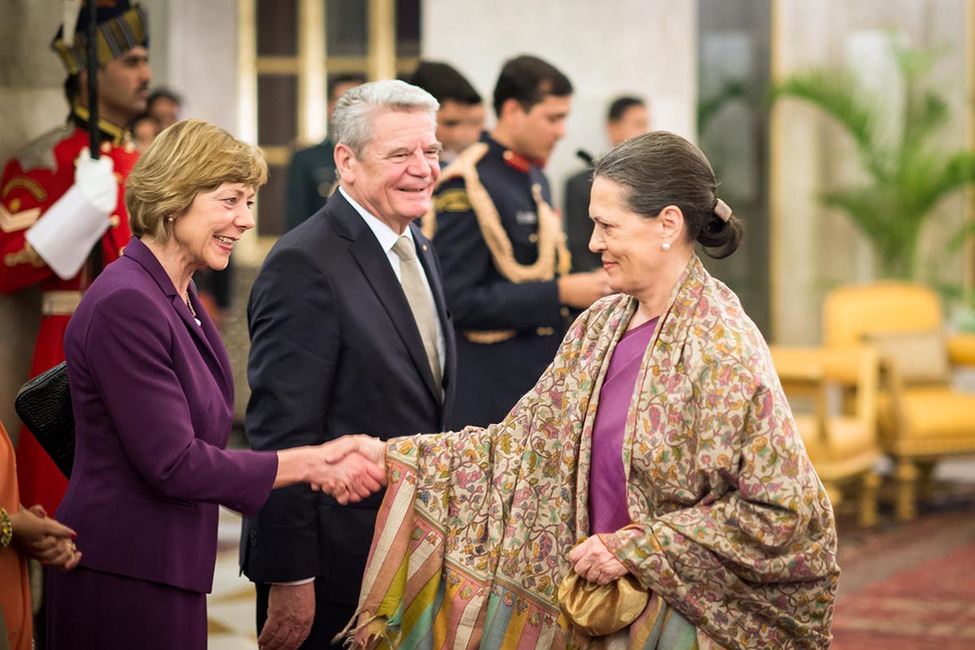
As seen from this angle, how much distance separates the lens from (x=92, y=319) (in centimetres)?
220

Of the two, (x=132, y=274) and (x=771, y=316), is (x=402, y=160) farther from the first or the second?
(x=771, y=316)

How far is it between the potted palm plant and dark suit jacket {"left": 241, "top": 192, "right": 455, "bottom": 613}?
7082 mm

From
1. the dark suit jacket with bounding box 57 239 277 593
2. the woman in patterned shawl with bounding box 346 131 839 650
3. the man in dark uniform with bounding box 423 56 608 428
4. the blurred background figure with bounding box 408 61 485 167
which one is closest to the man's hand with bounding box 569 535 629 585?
the woman in patterned shawl with bounding box 346 131 839 650

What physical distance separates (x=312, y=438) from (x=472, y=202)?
4.61 feet

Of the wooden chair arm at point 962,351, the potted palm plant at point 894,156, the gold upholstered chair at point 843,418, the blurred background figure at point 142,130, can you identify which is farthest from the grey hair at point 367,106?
the potted palm plant at point 894,156

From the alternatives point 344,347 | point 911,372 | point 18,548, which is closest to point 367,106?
point 344,347

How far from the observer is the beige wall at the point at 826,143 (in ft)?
31.2

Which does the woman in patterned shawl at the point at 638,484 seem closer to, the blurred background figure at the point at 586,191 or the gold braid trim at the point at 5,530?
the gold braid trim at the point at 5,530

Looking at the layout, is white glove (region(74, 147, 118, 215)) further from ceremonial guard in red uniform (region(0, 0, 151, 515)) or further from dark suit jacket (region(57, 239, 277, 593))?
dark suit jacket (region(57, 239, 277, 593))

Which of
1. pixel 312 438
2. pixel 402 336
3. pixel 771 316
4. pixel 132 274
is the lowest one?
pixel 771 316

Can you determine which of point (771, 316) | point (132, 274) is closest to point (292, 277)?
point (132, 274)

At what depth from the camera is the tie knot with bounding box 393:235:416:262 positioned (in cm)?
285

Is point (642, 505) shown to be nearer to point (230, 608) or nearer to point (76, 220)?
point (76, 220)

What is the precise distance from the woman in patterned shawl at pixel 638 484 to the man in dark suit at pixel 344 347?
5.9 inches
